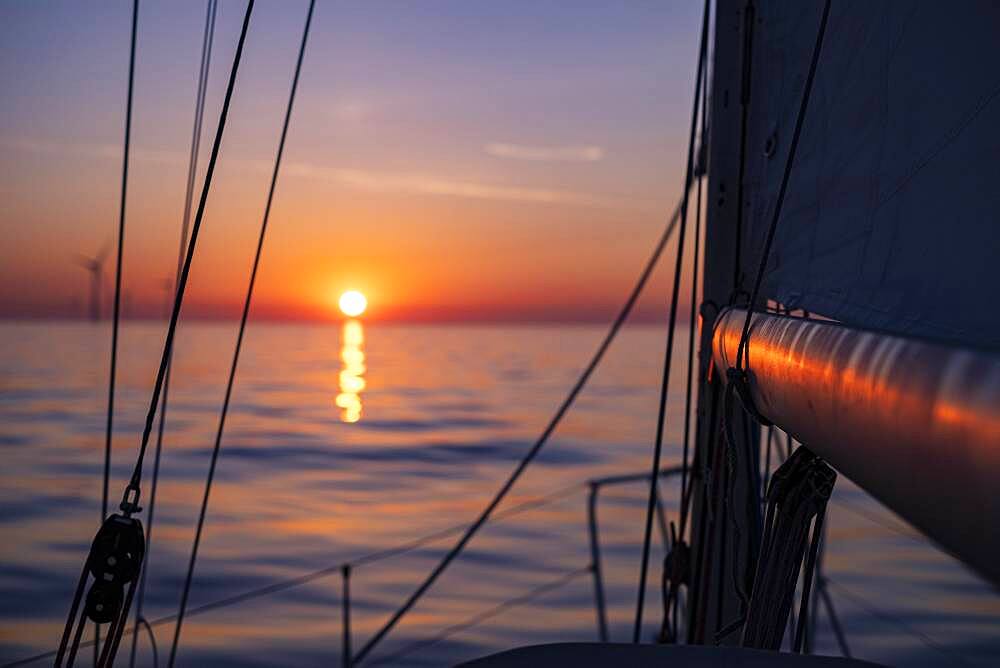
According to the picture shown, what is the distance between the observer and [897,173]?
6.85 ft

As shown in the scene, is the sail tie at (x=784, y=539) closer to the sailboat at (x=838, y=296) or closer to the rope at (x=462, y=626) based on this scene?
the sailboat at (x=838, y=296)

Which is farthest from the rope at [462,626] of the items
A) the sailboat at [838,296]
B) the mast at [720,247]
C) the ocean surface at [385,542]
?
the sailboat at [838,296]

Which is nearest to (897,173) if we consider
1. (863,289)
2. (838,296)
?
(863,289)

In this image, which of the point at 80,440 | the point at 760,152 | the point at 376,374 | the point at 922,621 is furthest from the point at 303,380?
the point at 760,152

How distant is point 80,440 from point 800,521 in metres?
30.4

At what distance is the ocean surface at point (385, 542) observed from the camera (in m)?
13.1

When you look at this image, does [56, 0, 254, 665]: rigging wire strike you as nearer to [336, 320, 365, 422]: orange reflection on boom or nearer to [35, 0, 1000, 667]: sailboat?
[35, 0, 1000, 667]: sailboat

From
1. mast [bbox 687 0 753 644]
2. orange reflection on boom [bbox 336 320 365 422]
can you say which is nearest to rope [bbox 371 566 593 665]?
mast [bbox 687 0 753 644]

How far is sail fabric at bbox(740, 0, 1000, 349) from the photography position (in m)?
1.70

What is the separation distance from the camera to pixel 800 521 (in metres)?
2.97

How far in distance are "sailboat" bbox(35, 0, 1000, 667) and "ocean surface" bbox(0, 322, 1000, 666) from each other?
3052 millimetres

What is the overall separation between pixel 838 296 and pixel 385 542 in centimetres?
1680

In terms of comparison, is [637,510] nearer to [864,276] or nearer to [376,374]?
[864,276]

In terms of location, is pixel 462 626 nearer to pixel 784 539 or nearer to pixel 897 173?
pixel 784 539
